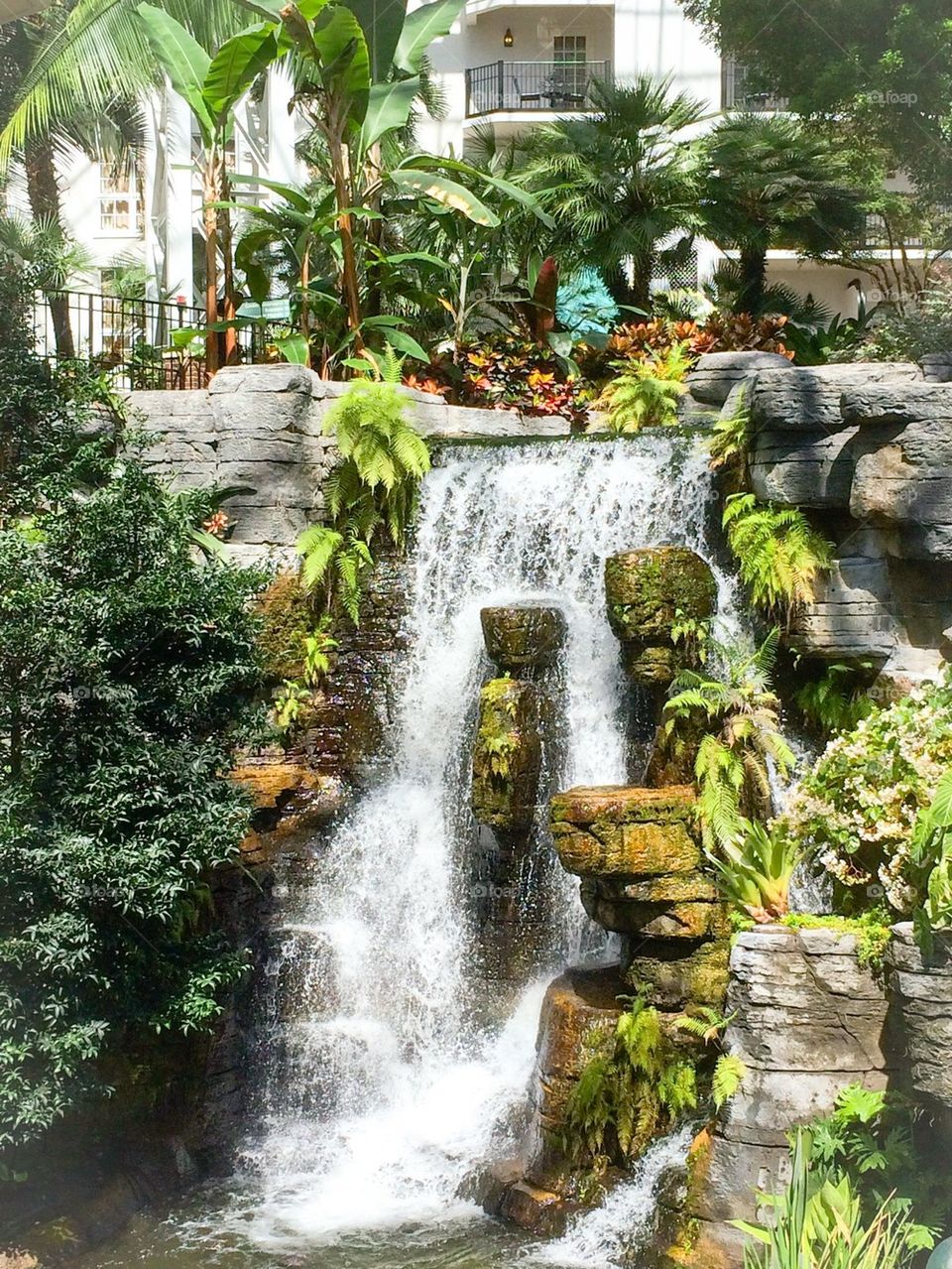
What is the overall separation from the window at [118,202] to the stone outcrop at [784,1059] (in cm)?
2234

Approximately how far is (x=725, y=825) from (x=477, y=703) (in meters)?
3.04

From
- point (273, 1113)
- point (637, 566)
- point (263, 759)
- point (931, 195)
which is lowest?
point (273, 1113)

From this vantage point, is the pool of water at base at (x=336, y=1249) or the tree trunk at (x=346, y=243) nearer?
the pool of water at base at (x=336, y=1249)

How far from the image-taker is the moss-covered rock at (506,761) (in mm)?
10367

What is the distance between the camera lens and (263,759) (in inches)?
457

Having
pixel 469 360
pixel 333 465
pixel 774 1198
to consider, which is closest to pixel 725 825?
pixel 774 1198

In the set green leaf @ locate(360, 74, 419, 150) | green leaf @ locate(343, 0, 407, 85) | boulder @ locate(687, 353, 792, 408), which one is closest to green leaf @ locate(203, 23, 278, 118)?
green leaf @ locate(360, 74, 419, 150)

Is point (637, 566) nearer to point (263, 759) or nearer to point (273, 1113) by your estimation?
point (263, 759)

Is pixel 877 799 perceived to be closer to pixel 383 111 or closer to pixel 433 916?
pixel 433 916

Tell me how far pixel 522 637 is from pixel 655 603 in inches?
44.6

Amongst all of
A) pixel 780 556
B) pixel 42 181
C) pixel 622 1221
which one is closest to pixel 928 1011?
pixel 622 1221

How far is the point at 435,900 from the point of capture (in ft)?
34.9

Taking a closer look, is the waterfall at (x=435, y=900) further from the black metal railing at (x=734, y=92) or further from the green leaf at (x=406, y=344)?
the black metal railing at (x=734, y=92)

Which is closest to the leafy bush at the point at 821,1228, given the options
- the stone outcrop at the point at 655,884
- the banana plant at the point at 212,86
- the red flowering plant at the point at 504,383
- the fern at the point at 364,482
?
the stone outcrop at the point at 655,884
